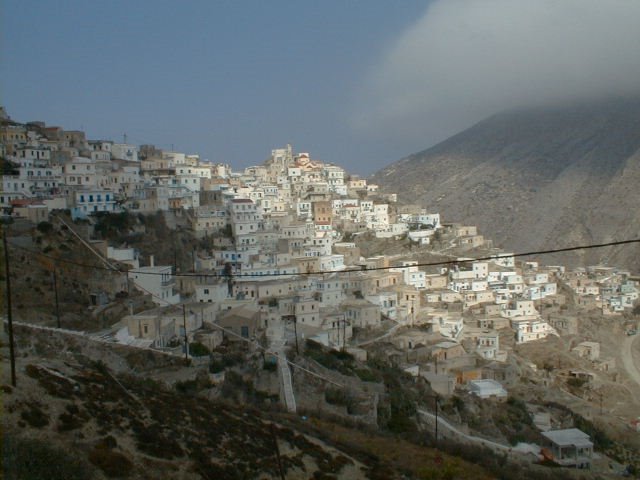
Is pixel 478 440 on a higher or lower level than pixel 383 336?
lower

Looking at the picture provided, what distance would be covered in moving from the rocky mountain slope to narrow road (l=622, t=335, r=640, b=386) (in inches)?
816

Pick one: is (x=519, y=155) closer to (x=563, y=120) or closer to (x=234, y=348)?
(x=563, y=120)

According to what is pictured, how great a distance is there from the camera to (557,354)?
3150 centimetres

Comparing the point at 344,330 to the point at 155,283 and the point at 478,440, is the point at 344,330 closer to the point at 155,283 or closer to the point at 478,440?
the point at 155,283

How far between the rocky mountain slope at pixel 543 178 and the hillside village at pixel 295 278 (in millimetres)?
20041

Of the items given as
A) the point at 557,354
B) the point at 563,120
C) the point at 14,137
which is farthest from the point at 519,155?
the point at 14,137

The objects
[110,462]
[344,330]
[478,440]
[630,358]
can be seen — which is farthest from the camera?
[630,358]

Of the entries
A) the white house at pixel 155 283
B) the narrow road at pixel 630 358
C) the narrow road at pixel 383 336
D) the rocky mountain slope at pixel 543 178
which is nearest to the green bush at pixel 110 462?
the white house at pixel 155 283

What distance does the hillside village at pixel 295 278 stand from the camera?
72.2ft

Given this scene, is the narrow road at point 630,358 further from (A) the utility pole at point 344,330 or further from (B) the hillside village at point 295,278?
(A) the utility pole at point 344,330

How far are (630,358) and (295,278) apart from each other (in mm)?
20084

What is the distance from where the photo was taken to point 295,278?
28.2m

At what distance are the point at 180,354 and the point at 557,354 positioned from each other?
21.1 metres

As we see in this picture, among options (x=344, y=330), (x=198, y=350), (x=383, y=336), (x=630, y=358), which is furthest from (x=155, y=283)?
(x=630, y=358)
